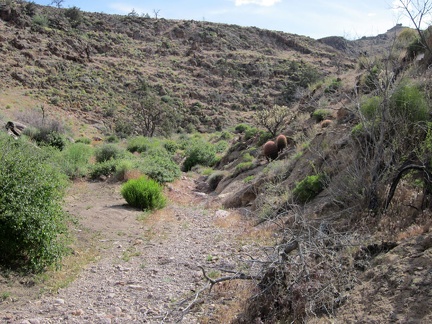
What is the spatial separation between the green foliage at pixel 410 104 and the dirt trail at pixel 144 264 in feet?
12.4

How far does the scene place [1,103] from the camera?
31.3 m

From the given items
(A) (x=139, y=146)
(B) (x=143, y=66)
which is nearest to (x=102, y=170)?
(A) (x=139, y=146)

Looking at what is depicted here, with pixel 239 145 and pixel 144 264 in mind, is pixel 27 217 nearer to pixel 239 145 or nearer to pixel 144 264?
pixel 144 264

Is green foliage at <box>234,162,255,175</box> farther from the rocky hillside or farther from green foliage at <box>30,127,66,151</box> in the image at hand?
the rocky hillside

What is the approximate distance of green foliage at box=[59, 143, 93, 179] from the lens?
1559 cm

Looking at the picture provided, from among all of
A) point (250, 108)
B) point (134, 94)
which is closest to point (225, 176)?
point (134, 94)

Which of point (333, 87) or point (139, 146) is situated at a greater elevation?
point (333, 87)

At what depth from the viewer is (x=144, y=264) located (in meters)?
7.09

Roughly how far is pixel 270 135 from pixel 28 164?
13984 mm

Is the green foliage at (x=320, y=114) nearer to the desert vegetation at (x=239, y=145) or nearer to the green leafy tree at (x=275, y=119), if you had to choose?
the desert vegetation at (x=239, y=145)

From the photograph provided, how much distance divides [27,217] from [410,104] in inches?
272

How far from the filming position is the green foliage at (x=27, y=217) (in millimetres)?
5848

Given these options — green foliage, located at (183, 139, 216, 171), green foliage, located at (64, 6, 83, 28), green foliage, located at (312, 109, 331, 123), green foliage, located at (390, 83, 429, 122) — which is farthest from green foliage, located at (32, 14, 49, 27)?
green foliage, located at (390, 83, 429, 122)

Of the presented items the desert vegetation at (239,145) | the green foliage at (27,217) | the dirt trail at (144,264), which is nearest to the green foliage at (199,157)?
the desert vegetation at (239,145)
